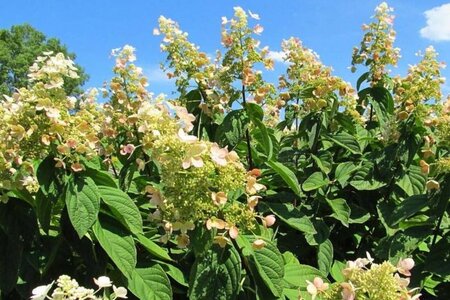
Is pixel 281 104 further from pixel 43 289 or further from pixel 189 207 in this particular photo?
pixel 43 289

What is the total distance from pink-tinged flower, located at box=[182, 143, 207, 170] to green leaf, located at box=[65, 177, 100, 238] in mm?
407

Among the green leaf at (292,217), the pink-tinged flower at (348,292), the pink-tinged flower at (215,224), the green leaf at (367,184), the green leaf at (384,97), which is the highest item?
the green leaf at (384,97)

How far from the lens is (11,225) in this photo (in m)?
2.36

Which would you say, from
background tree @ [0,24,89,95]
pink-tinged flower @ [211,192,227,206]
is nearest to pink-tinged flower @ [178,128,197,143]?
pink-tinged flower @ [211,192,227,206]

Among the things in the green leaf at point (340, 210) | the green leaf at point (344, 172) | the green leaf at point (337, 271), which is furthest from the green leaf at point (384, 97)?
the green leaf at point (337, 271)

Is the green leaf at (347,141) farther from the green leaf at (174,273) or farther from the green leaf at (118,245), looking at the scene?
the green leaf at (118,245)

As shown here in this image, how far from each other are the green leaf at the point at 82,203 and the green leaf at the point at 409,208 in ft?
4.31

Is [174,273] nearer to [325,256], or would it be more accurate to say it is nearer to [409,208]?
[325,256]

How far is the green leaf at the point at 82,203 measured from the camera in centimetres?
206

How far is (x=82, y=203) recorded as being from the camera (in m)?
2.12

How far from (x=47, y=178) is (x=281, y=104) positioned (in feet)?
5.96

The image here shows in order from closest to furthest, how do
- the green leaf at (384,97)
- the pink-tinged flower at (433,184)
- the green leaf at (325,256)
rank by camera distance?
the pink-tinged flower at (433,184), the green leaf at (325,256), the green leaf at (384,97)

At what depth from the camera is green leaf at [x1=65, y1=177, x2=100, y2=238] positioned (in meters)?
2.06

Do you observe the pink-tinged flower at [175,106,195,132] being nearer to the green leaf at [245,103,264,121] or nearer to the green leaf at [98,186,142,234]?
the green leaf at [98,186,142,234]
